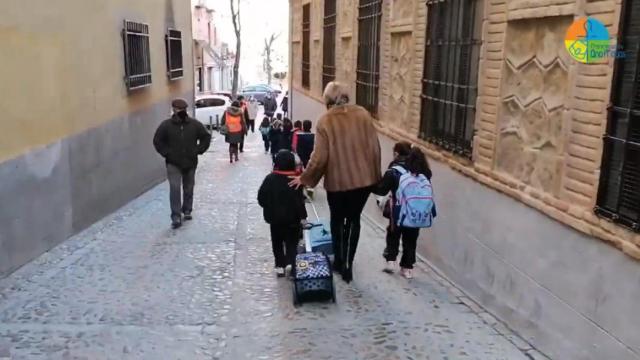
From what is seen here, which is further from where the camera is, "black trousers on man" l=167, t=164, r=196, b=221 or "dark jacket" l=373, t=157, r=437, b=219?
"black trousers on man" l=167, t=164, r=196, b=221

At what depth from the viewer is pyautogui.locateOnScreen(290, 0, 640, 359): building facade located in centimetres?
353

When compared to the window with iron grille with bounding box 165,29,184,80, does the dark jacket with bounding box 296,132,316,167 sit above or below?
below

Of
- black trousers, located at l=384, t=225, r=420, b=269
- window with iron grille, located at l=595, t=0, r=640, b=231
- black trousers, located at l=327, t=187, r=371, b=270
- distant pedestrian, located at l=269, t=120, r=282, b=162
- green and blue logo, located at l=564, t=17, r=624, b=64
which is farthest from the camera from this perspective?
distant pedestrian, located at l=269, t=120, r=282, b=162

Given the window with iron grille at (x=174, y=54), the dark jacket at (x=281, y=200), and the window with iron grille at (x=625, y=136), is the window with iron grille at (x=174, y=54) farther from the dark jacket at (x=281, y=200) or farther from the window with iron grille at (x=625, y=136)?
the window with iron grille at (x=625, y=136)

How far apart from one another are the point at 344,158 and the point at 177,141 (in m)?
3.20

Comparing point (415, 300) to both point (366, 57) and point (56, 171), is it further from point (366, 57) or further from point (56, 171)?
point (366, 57)

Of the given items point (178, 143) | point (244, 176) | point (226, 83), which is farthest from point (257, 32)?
point (178, 143)

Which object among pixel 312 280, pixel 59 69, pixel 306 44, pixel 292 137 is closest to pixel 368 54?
pixel 292 137

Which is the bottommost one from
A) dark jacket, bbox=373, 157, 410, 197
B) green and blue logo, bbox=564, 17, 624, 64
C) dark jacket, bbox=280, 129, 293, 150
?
dark jacket, bbox=280, 129, 293, 150

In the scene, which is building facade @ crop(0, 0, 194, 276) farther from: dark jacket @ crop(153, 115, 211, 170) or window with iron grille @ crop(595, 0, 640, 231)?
window with iron grille @ crop(595, 0, 640, 231)

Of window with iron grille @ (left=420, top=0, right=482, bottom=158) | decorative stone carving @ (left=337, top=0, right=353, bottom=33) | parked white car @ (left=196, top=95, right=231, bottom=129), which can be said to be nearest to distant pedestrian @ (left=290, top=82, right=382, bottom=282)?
window with iron grille @ (left=420, top=0, right=482, bottom=158)

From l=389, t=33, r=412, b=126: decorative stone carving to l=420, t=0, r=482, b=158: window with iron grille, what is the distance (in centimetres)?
58

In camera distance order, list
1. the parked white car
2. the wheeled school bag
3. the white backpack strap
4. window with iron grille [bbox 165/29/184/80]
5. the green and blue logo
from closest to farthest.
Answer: the green and blue logo
the wheeled school bag
the white backpack strap
window with iron grille [bbox 165/29/184/80]
the parked white car

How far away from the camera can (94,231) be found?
7906mm
